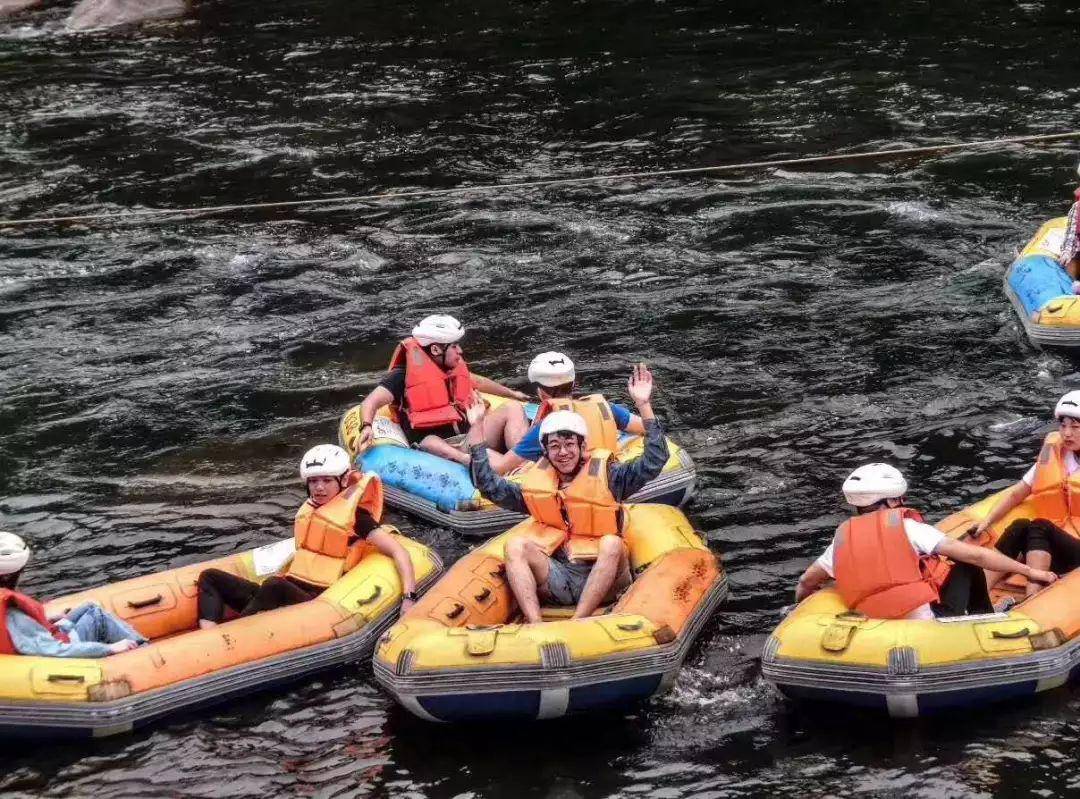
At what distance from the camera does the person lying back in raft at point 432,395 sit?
32.9 ft

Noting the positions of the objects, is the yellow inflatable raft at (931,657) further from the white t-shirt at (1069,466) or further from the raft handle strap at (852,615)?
the white t-shirt at (1069,466)

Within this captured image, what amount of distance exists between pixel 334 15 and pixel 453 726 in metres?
18.4

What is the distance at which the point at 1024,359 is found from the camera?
1136 cm

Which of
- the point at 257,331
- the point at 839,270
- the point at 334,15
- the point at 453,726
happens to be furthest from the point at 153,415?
the point at 334,15

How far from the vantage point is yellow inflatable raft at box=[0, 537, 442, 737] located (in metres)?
7.19

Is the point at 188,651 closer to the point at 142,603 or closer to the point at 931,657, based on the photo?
the point at 142,603

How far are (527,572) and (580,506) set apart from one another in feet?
1.51

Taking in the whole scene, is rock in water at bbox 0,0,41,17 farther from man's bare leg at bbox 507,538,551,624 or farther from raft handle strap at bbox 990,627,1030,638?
raft handle strap at bbox 990,627,1030,638

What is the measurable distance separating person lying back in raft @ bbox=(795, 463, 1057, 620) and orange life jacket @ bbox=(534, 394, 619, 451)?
2113 mm

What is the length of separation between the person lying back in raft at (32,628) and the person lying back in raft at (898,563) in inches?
143

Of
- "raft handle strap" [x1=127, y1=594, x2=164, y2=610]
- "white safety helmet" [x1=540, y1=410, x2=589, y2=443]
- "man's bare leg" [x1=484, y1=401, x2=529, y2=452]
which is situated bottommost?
"raft handle strap" [x1=127, y1=594, x2=164, y2=610]

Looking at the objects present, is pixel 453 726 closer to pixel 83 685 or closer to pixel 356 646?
pixel 356 646

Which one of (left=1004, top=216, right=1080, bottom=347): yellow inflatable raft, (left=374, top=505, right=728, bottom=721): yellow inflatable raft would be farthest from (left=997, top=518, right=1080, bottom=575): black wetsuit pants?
(left=1004, top=216, right=1080, bottom=347): yellow inflatable raft

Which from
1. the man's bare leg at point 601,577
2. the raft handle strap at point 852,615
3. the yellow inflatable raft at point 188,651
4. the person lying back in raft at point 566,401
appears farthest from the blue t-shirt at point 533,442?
the raft handle strap at point 852,615
